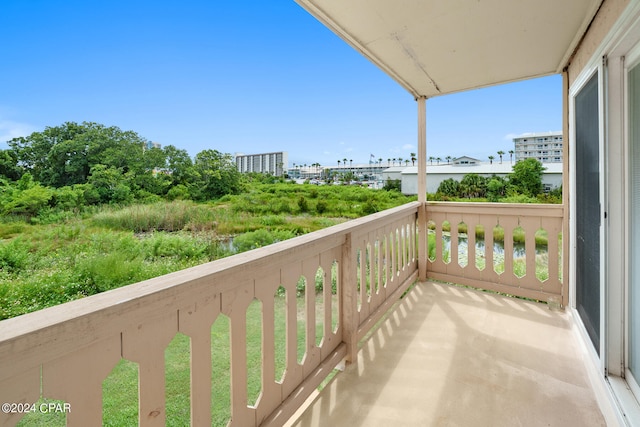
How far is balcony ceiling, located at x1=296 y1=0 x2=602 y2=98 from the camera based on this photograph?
4.94ft

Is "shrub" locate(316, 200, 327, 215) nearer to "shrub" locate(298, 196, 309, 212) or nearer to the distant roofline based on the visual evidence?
"shrub" locate(298, 196, 309, 212)

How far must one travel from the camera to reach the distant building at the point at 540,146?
7.91 ft

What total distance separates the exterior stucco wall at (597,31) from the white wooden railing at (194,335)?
1.45m

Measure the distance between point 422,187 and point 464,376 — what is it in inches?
73.6

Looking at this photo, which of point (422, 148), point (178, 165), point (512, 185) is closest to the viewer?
point (178, 165)

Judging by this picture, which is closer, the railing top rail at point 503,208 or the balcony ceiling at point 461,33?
the balcony ceiling at point 461,33

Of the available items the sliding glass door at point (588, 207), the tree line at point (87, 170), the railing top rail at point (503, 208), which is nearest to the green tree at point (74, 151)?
the tree line at point (87, 170)

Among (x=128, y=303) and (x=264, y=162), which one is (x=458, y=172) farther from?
(x=128, y=303)

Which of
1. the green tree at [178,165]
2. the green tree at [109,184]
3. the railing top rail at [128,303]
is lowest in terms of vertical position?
the railing top rail at [128,303]

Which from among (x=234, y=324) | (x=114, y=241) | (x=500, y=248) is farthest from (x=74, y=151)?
(x=500, y=248)

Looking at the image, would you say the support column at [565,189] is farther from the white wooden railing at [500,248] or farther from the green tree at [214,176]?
the green tree at [214,176]

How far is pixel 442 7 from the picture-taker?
4.92 ft

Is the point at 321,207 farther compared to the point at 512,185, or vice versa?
the point at 512,185

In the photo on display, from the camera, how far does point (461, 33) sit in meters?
1.77
